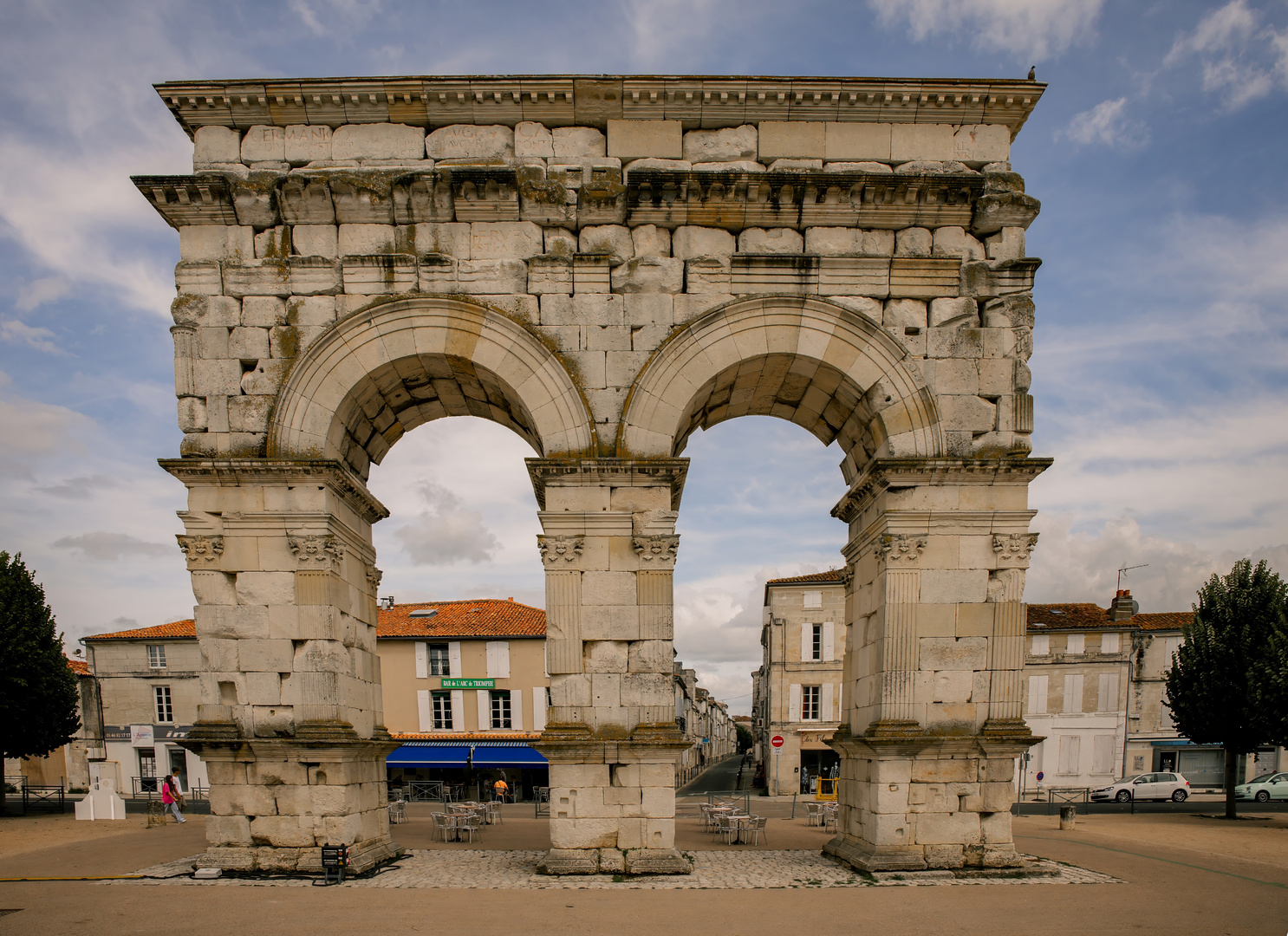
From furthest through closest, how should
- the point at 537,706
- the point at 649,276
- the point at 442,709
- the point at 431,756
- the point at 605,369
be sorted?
the point at 442,709
the point at 537,706
the point at 431,756
the point at 649,276
the point at 605,369

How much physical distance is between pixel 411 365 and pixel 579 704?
5278mm

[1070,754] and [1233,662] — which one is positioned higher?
[1233,662]

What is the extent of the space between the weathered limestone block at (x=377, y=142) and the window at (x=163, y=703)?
90.4 ft

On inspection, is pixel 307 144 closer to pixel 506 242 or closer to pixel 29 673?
pixel 506 242

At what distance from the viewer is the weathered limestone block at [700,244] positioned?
36.6 ft

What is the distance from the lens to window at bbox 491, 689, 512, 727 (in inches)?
1139

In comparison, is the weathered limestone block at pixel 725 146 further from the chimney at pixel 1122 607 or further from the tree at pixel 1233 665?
the chimney at pixel 1122 607

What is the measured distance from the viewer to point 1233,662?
20.6m

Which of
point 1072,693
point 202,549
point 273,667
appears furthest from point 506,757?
point 1072,693

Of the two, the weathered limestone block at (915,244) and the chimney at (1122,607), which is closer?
the weathered limestone block at (915,244)

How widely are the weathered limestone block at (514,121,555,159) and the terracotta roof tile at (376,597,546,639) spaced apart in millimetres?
19717

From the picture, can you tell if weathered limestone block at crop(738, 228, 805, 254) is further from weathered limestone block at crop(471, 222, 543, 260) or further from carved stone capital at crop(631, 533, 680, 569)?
carved stone capital at crop(631, 533, 680, 569)

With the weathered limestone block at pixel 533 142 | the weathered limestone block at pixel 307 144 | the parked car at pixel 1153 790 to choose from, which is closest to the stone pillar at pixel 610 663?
the weathered limestone block at pixel 533 142

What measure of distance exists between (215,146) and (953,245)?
10715mm
